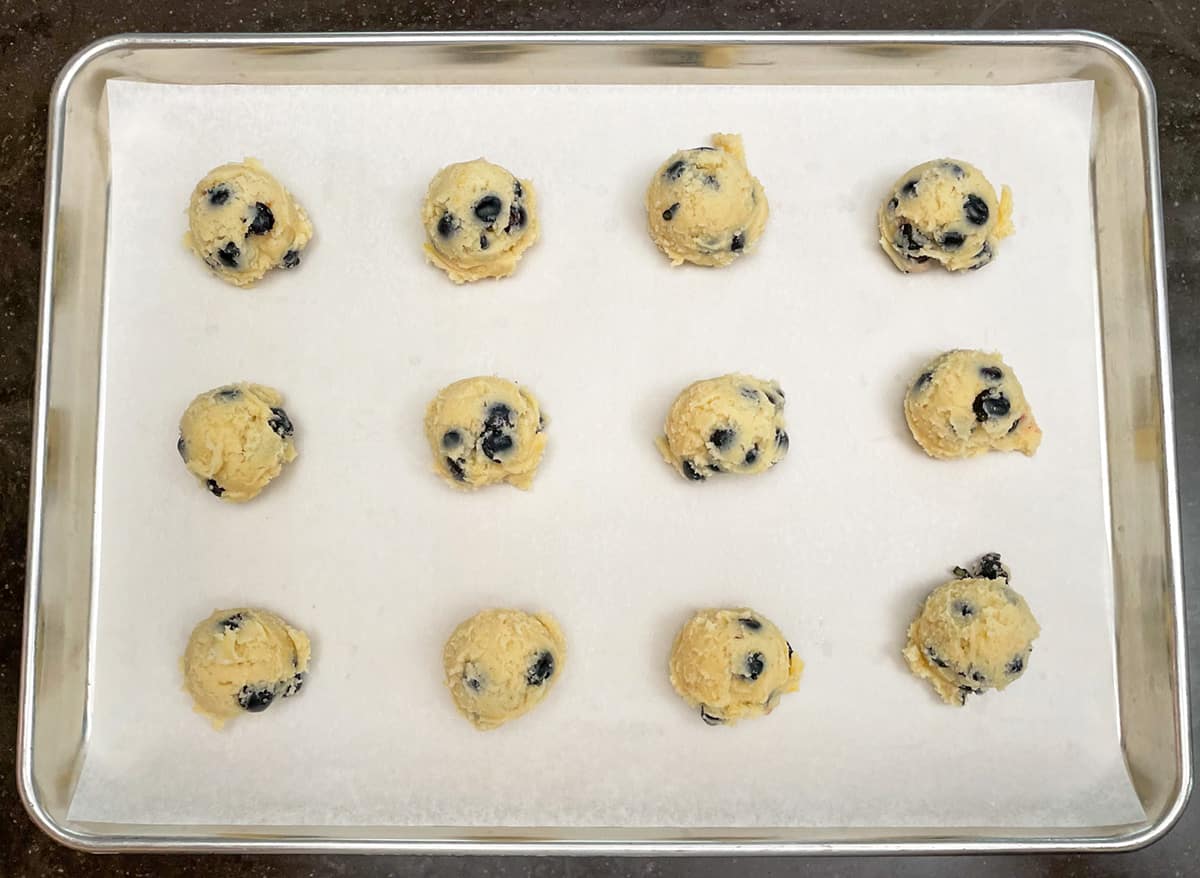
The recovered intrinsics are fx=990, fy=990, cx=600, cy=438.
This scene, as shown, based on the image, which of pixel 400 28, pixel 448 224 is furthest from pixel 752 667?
pixel 400 28

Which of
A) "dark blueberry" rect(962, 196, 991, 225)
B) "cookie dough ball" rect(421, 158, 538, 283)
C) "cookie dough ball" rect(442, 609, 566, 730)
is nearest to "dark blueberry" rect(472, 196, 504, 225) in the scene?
"cookie dough ball" rect(421, 158, 538, 283)

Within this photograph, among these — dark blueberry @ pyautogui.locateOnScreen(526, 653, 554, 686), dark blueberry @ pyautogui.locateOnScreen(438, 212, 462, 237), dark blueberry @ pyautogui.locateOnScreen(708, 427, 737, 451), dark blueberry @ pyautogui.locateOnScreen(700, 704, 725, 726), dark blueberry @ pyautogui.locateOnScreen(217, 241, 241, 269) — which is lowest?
dark blueberry @ pyautogui.locateOnScreen(700, 704, 725, 726)

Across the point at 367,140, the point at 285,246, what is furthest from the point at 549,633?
the point at 367,140

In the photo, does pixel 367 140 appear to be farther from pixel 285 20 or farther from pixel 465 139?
pixel 285 20

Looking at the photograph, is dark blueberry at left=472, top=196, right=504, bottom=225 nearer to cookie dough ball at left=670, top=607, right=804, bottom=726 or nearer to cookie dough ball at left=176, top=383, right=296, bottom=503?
cookie dough ball at left=176, top=383, right=296, bottom=503

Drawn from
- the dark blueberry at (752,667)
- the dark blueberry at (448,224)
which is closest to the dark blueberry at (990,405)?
the dark blueberry at (752,667)

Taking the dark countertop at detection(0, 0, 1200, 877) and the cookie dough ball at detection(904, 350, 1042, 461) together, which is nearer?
the cookie dough ball at detection(904, 350, 1042, 461)

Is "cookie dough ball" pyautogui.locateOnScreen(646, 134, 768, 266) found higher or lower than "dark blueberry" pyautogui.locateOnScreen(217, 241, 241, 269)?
higher
